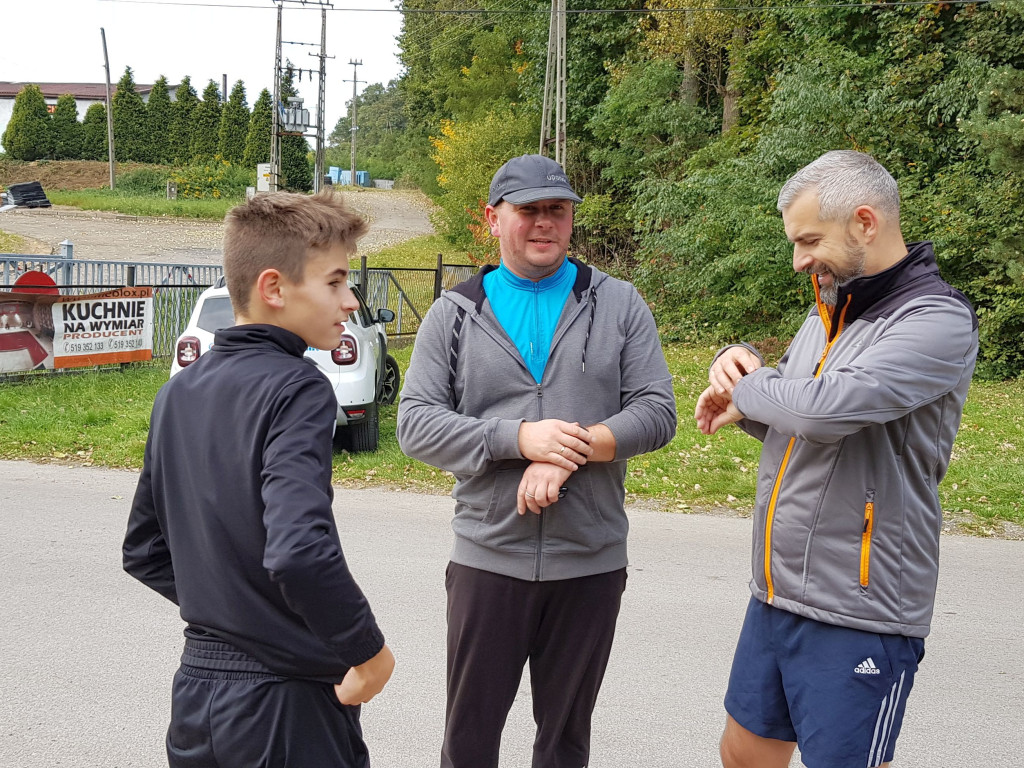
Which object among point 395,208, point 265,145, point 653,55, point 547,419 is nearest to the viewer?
point 547,419

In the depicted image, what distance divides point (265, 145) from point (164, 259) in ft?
107

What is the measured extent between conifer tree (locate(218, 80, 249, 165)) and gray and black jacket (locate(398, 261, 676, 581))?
220ft

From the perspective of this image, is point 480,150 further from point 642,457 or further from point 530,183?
point 530,183

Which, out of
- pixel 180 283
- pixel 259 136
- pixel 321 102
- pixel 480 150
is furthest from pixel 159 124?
pixel 180 283

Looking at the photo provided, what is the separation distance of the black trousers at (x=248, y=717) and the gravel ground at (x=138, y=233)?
28.1m

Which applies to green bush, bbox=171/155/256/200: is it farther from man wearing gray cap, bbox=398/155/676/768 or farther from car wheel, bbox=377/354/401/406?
man wearing gray cap, bbox=398/155/676/768

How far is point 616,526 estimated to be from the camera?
2.85m

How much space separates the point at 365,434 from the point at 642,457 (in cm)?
275

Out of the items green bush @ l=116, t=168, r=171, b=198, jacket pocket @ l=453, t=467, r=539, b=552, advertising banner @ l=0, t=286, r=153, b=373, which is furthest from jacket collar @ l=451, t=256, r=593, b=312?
green bush @ l=116, t=168, r=171, b=198

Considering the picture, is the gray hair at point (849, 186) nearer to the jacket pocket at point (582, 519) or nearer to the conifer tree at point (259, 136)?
the jacket pocket at point (582, 519)

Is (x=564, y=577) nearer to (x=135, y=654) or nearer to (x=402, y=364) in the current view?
(x=135, y=654)

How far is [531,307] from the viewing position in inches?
115

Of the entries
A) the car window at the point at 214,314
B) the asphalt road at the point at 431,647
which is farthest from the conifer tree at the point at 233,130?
the asphalt road at the point at 431,647

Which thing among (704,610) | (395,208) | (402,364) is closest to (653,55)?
(402,364)
